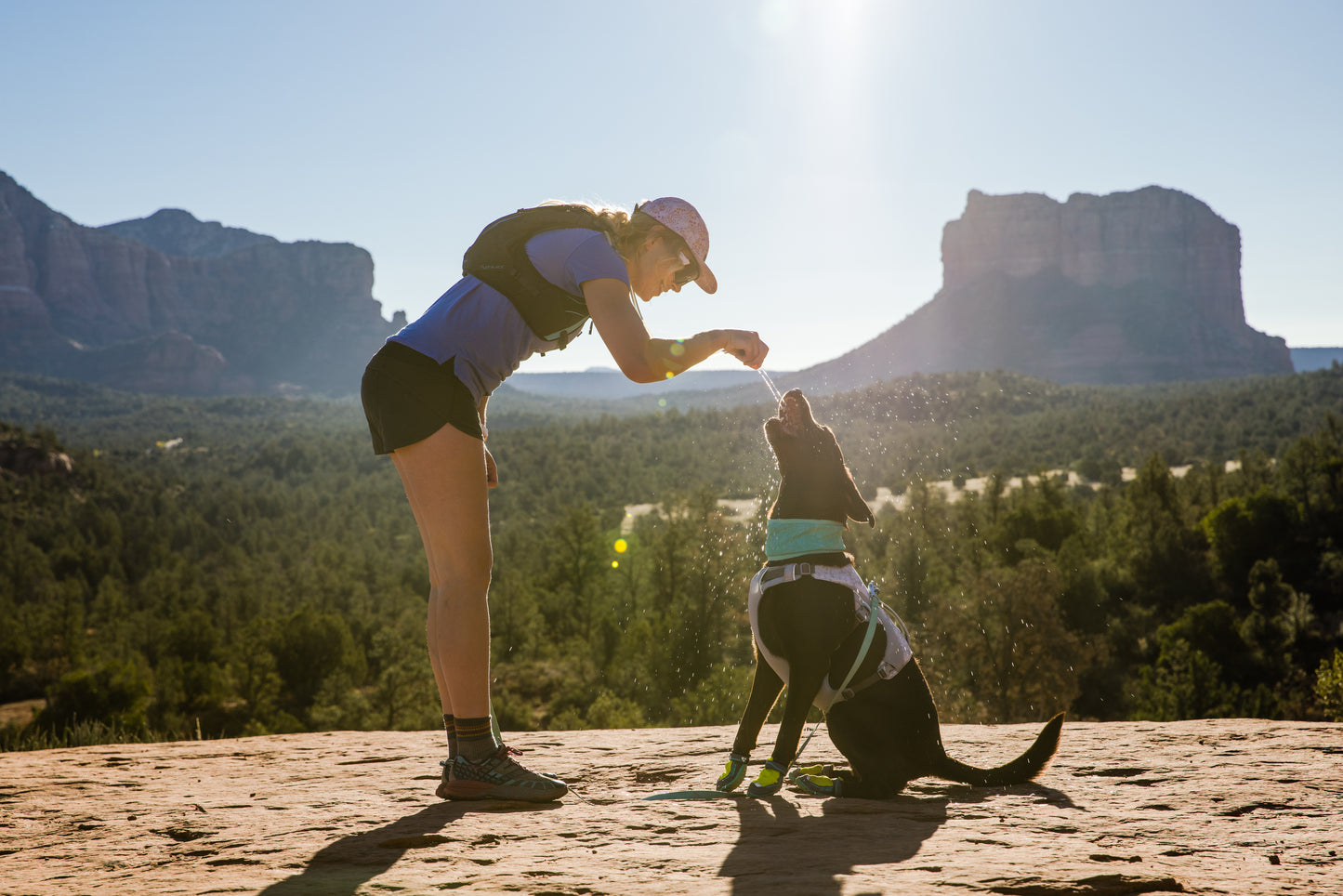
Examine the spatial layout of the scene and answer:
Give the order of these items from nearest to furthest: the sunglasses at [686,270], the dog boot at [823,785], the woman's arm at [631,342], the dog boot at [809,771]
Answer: the woman's arm at [631,342], the sunglasses at [686,270], the dog boot at [823,785], the dog boot at [809,771]

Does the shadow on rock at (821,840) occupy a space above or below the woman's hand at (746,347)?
below

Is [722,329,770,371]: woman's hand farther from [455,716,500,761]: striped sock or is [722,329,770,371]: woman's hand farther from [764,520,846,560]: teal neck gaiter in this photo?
[455,716,500,761]: striped sock

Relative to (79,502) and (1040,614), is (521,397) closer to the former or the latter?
(79,502)

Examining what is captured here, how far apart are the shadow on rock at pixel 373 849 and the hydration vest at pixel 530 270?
1.58m

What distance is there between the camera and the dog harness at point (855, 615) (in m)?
3.00

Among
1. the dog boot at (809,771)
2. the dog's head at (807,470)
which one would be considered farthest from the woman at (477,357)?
the dog boot at (809,771)

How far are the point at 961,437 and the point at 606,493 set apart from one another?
30.6 meters

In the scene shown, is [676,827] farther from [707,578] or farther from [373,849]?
[707,578]

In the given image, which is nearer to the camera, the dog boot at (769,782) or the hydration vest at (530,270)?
the hydration vest at (530,270)

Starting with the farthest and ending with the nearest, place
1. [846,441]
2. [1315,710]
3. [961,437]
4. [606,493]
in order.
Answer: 1. [606,493]
2. [961,437]
3. [846,441]
4. [1315,710]

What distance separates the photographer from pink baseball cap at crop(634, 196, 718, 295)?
9.04 ft

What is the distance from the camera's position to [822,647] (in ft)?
9.62

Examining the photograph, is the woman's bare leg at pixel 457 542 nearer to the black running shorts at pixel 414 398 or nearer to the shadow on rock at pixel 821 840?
the black running shorts at pixel 414 398

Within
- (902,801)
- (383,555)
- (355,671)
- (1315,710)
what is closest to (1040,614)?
(1315,710)
